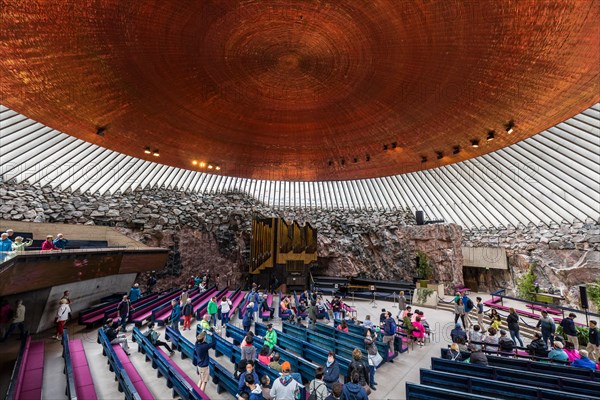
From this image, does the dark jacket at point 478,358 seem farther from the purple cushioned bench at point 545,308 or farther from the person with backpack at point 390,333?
the purple cushioned bench at point 545,308

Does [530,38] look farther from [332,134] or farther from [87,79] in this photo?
[87,79]

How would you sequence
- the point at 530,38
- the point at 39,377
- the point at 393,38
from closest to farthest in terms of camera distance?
the point at 530,38
the point at 393,38
the point at 39,377

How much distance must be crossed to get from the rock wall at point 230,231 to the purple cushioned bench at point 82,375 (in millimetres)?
12152

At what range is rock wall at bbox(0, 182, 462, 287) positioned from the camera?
1752 centimetres

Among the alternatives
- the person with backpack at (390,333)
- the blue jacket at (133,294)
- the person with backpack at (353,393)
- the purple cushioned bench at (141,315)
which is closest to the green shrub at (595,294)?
the person with backpack at (390,333)

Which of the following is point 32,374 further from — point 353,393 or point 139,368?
point 353,393

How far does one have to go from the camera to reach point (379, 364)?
6.96m

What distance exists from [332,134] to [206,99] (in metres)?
3.84

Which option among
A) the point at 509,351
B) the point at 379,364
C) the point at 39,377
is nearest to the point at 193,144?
the point at 39,377

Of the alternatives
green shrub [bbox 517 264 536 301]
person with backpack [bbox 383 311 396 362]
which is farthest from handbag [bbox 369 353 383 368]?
green shrub [bbox 517 264 536 301]

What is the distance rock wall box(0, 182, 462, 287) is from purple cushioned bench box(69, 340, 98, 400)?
12152 mm

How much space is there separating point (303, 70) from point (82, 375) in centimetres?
795

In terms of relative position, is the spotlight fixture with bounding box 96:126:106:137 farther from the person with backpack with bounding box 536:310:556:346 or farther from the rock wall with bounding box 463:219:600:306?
the rock wall with bounding box 463:219:600:306

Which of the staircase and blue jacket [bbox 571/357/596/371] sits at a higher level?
blue jacket [bbox 571/357/596/371]
